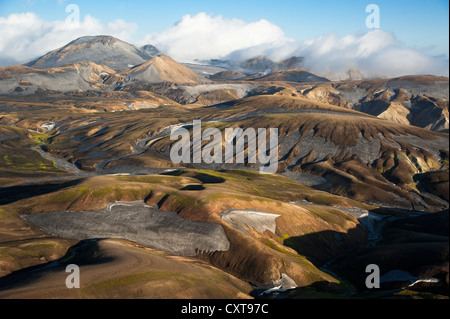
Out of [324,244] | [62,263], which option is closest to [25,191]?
[62,263]

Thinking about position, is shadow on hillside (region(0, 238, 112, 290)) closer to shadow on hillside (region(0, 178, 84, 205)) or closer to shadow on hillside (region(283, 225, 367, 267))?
shadow on hillside (region(0, 178, 84, 205))

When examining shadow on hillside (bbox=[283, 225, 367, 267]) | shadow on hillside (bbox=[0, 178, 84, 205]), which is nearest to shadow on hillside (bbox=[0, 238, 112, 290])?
shadow on hillside (bbox=[0, 178, 84, 205])

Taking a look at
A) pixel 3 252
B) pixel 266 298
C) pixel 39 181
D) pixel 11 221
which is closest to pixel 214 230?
pixel 266 298

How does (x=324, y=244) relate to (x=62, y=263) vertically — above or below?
below

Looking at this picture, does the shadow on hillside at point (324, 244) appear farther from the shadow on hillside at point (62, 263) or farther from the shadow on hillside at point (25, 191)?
the shadow on hillside at point (25, 191)

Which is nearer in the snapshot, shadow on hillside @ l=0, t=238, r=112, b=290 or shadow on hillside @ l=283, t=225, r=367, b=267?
shadow on hillside @ l=0, t=238, r=112, b=290

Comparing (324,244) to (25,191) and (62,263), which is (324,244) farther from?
(25,191)

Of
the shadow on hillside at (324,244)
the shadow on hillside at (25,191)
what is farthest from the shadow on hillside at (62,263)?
the shadow on hillside at (324,244)

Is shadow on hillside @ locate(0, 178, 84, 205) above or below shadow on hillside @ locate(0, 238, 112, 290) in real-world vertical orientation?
above
